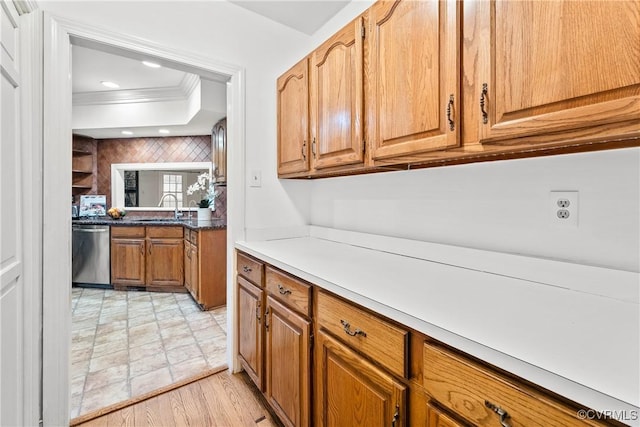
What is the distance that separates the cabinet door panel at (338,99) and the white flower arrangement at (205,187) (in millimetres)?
2610

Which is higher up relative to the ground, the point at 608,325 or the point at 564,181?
the point at 564,181

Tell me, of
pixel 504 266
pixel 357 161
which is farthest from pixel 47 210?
pixel 504 266

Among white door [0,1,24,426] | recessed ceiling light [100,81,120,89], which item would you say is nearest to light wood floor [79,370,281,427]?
white door [0,1,24,426]

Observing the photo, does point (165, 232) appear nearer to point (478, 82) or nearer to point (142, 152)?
point (142, 152)

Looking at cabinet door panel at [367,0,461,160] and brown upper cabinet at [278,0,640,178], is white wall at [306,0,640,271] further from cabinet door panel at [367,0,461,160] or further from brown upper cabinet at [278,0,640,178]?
cabinet door panel at [367,0,461,160]

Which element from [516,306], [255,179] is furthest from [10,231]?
[516,306]

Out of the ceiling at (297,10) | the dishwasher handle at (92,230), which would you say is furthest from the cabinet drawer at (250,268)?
the dishwasher handle at (92,230)

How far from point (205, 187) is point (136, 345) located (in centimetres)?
236

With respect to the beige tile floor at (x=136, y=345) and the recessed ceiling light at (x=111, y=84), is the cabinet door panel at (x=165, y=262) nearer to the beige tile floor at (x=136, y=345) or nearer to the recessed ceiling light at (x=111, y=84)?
the beige tile floor at (x=136, y=345)

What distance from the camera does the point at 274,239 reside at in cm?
205

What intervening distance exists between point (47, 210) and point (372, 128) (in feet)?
5.04

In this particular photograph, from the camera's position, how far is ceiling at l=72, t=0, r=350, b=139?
10.1ft

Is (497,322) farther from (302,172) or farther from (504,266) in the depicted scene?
(302,172)

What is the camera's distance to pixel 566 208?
0.97 m
